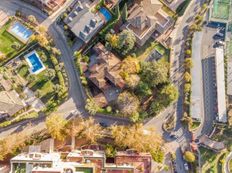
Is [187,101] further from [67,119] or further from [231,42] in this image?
[67,119]

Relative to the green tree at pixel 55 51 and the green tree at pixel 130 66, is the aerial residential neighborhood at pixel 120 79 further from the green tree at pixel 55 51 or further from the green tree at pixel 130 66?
the green tree at pixel 55 51

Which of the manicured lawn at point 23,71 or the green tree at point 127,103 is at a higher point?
the manicured lawn at point 23,71

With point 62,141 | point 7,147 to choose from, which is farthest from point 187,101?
point 7,147

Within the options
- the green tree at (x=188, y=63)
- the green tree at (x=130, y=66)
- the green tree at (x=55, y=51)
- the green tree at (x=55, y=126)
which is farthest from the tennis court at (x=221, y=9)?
the green tree at (x=55, y=126)

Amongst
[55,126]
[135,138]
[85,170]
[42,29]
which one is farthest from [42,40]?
[85,170]

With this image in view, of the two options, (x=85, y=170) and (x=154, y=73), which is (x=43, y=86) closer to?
(x=85, y=170)

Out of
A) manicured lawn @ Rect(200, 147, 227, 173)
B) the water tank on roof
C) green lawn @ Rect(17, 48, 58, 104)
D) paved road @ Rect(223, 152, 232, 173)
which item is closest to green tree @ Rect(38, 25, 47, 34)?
green lawn @ Rect(17, 48, 58, 104)

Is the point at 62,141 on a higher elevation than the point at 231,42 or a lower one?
lower
